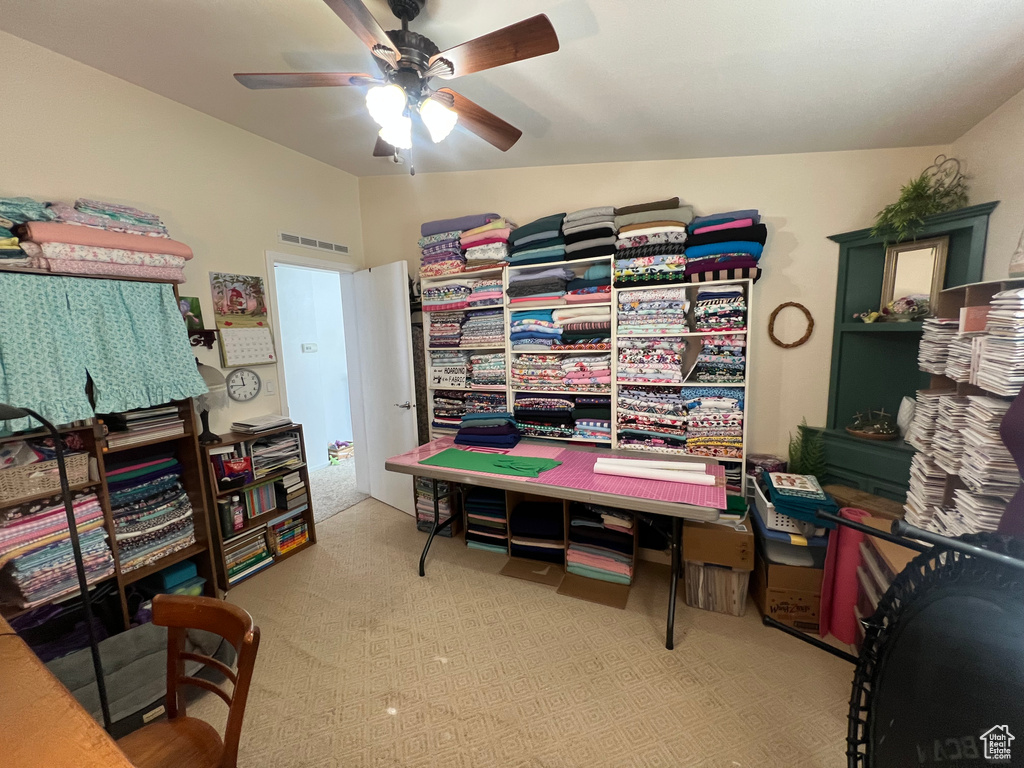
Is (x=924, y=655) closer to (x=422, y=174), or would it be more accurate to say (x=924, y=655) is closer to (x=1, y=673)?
(x=1, y=673)

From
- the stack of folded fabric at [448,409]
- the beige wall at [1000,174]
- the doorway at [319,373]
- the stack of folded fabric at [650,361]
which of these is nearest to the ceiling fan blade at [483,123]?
the stack of folded fabric at [650,361]

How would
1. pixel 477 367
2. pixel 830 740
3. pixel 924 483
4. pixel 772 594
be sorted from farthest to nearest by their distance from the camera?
pixel 477 367, pixel 772 594, pixel 924 483, pixel 830 740

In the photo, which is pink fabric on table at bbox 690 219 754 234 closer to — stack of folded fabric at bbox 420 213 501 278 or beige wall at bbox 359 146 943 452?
beige wall at bbox 359 146 943 452

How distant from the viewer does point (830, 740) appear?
1489 mm

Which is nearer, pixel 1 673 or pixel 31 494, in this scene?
pixel 1 673

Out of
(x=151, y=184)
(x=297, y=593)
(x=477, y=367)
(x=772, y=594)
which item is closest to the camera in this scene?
(x=772, y=594)

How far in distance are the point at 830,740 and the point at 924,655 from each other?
41.4 inches

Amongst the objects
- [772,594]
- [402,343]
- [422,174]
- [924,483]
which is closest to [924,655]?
[924,483]

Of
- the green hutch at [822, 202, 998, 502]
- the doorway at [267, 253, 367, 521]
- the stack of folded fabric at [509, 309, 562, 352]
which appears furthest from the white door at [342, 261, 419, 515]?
the green hutch at [822, 202, 998, 502]

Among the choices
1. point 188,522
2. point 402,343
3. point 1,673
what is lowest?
point 188,522

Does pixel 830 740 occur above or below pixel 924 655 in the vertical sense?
below

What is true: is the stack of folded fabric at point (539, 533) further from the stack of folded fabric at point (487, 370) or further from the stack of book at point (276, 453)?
the stack of book at point (276, 453)

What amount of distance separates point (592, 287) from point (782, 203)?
1.25m

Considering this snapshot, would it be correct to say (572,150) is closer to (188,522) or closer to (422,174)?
(422,174)
